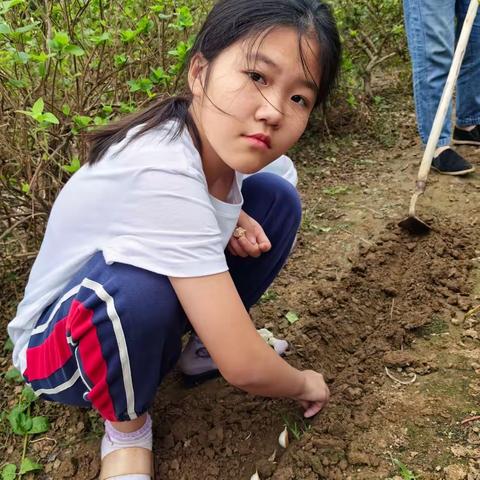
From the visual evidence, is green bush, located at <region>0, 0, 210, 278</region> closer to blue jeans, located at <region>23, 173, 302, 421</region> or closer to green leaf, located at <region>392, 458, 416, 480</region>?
blue jeans, located at <region>23, 173, 302, 421</region>

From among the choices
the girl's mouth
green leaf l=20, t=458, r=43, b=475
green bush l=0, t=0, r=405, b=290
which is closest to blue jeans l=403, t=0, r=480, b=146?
green bush l=0, t=0, r=405, b=290

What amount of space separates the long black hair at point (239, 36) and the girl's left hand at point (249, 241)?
0.34 m

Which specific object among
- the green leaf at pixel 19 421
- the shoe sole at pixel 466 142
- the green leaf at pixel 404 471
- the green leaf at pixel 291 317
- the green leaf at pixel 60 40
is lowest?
the shoe sole at pixel 466 142

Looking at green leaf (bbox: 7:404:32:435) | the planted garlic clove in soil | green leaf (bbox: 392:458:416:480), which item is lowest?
the planted garlic clove in soil

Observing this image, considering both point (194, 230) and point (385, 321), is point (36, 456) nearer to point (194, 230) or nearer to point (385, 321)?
point (194, 230)

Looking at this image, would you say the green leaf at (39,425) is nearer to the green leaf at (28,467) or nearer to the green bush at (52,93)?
the green leaf at (28,467)

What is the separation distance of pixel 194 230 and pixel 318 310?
3.24ft

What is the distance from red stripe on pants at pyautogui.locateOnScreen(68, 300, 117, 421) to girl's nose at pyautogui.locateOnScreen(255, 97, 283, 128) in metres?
0.57

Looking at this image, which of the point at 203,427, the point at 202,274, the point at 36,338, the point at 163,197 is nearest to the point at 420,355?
the point at 203,427

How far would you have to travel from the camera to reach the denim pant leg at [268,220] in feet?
5.15

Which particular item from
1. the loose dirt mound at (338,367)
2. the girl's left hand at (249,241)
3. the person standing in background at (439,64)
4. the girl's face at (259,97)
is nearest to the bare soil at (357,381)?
the loose dirt mound at (338,367)

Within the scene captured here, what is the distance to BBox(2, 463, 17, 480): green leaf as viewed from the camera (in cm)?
145

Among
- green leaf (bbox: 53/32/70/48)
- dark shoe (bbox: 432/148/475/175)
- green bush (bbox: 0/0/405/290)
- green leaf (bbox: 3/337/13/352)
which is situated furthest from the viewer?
dark shoe (bbox: 432/148/475/175)

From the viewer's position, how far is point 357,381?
1522 millimetres
